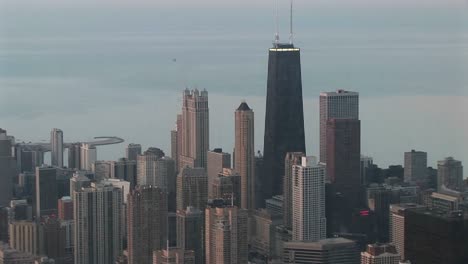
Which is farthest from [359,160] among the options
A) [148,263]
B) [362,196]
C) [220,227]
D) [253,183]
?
[148,263]

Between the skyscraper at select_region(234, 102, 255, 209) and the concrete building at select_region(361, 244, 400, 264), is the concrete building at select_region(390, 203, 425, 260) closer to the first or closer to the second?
the concrete building at select_region(361, 244, 400, 264)

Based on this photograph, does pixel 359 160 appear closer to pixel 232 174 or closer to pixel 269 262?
pixel 232 174

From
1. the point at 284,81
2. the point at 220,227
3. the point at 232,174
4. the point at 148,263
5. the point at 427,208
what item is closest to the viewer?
the point at 427,208

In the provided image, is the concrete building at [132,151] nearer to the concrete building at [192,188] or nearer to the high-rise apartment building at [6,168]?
the concrete building at [192,188]

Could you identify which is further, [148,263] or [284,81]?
[284,81]

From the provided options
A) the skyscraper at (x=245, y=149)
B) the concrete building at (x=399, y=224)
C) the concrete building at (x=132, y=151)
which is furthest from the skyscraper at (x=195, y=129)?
the concrete building at (x=399, y=224)

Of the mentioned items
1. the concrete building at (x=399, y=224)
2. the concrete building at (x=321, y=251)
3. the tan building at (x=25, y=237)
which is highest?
the concrete building at (x=399, y=224)
